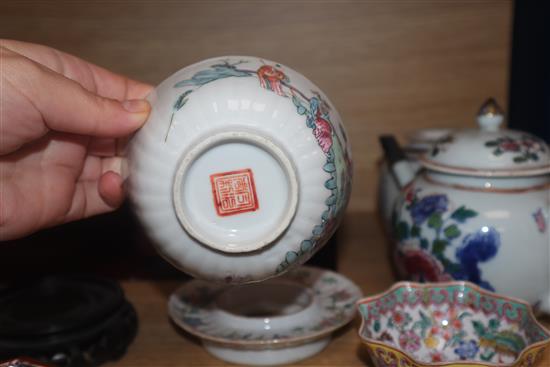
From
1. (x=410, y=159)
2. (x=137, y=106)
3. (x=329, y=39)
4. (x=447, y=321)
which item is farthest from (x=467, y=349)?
(x=329, y=39)

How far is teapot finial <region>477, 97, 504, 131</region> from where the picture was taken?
2.89 ft

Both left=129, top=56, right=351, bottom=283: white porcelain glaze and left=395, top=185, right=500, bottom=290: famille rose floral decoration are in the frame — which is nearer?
left=129, top=56, right=351, bottom=283: white porcelain glaze

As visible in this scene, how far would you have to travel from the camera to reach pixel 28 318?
0.79 m

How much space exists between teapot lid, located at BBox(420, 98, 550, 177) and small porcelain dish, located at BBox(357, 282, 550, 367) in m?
0.16

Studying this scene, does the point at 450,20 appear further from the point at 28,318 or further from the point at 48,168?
the point at 28,318

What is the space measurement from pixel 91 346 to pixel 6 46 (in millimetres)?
394

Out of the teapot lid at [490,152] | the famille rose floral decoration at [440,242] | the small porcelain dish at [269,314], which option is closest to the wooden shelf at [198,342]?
the small porcelain dish at [269,314]

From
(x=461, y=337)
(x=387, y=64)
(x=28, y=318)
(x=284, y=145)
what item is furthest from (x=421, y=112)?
(x=28, y=318)

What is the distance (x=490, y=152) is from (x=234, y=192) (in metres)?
0.42

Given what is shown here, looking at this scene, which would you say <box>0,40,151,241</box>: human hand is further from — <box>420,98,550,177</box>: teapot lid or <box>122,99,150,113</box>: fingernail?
<box>420,98,550,177</box>: teapot lid

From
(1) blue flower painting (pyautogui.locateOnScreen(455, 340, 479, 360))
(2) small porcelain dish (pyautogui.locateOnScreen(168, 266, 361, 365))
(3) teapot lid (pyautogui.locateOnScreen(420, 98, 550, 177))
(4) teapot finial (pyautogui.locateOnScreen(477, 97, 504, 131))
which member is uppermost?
(4) teapot finial (pyautogui.locateOnScreen(477, 97, 504, 131))

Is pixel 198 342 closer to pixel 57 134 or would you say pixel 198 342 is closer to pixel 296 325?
pixel 296 325

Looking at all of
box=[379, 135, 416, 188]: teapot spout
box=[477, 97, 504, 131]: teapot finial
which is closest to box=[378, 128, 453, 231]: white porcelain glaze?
box=[379, 135, 416, 188]: teapot spout

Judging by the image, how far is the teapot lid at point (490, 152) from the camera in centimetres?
83
